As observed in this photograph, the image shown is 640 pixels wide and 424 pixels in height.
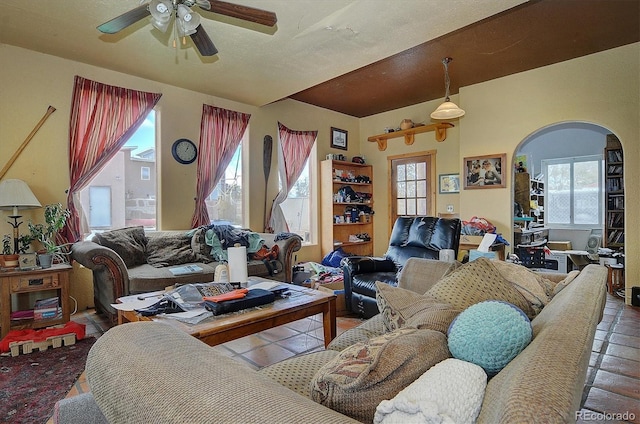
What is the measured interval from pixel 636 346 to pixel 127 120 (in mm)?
5060

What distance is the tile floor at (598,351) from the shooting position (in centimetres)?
182

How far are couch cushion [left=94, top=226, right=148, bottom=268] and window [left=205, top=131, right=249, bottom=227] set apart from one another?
3.65 ft

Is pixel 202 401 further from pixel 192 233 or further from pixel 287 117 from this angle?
pixel 287 117

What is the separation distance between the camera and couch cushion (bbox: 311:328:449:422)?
2.29 ft

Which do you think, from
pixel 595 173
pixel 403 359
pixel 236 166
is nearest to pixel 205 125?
pixel 236 166

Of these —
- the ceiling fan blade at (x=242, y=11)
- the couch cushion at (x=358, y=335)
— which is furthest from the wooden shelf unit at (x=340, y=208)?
the couch cushion at (x=358, y=335)

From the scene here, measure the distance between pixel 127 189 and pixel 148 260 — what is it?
1002 millimetres

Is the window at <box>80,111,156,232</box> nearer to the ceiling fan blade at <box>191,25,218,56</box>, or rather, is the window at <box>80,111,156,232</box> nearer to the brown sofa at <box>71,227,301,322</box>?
the brown sofa at <box>71,227,301,322</box>

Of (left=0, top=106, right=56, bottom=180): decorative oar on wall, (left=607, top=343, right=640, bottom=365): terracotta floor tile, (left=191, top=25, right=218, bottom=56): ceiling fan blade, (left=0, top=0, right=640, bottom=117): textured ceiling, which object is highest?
(left=0, top=0, right=640, bottom=117): textured ceiling

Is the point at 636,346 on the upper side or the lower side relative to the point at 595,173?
lower

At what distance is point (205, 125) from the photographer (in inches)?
176

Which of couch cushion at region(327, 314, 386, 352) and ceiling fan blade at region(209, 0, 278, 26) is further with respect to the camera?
ceiling fan blade at region(209, 0, 278, 26)

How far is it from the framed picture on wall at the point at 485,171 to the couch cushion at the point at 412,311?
12.7ft

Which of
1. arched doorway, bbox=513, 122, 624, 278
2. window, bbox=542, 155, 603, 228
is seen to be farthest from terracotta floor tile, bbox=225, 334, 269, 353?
window, bbox=542, 155, 603, 228
